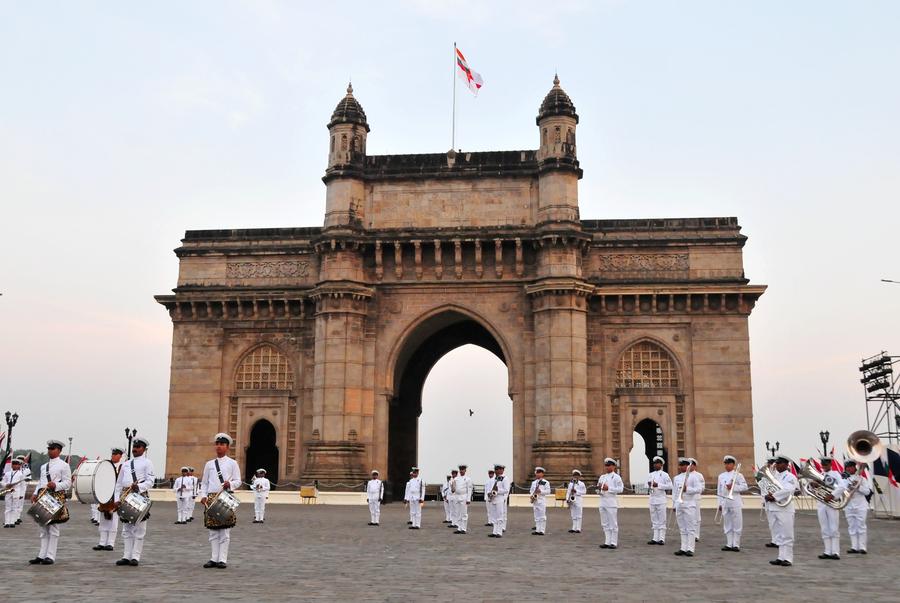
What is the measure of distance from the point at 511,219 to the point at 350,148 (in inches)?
283

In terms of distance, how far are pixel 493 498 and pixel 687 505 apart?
236 inches

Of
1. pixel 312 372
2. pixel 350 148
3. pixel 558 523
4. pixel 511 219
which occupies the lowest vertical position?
pixel 558 523

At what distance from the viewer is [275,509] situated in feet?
104

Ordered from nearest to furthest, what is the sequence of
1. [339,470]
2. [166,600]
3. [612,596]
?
[166,600] → [612,596] → [339,470]

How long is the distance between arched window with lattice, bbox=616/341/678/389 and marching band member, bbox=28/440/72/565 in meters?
25.0

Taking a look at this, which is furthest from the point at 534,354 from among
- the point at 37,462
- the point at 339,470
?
the point at 37,462

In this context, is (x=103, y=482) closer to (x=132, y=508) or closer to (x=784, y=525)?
(x=132, y=508)

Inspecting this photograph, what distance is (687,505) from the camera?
688 inches

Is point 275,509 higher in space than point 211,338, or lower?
lower

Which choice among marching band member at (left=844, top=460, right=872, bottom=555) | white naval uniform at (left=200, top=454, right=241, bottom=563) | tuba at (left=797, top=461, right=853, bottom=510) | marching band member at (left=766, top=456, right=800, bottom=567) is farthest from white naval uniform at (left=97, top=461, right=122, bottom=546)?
marching band member at (left=844, top=460, right=872, bottom=555)

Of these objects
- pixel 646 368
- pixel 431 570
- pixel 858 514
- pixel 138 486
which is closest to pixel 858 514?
pixel 858 514

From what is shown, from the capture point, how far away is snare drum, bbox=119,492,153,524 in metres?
13.3

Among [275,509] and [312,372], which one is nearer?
[275,509]

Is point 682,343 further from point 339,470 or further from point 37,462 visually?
point 37,462
